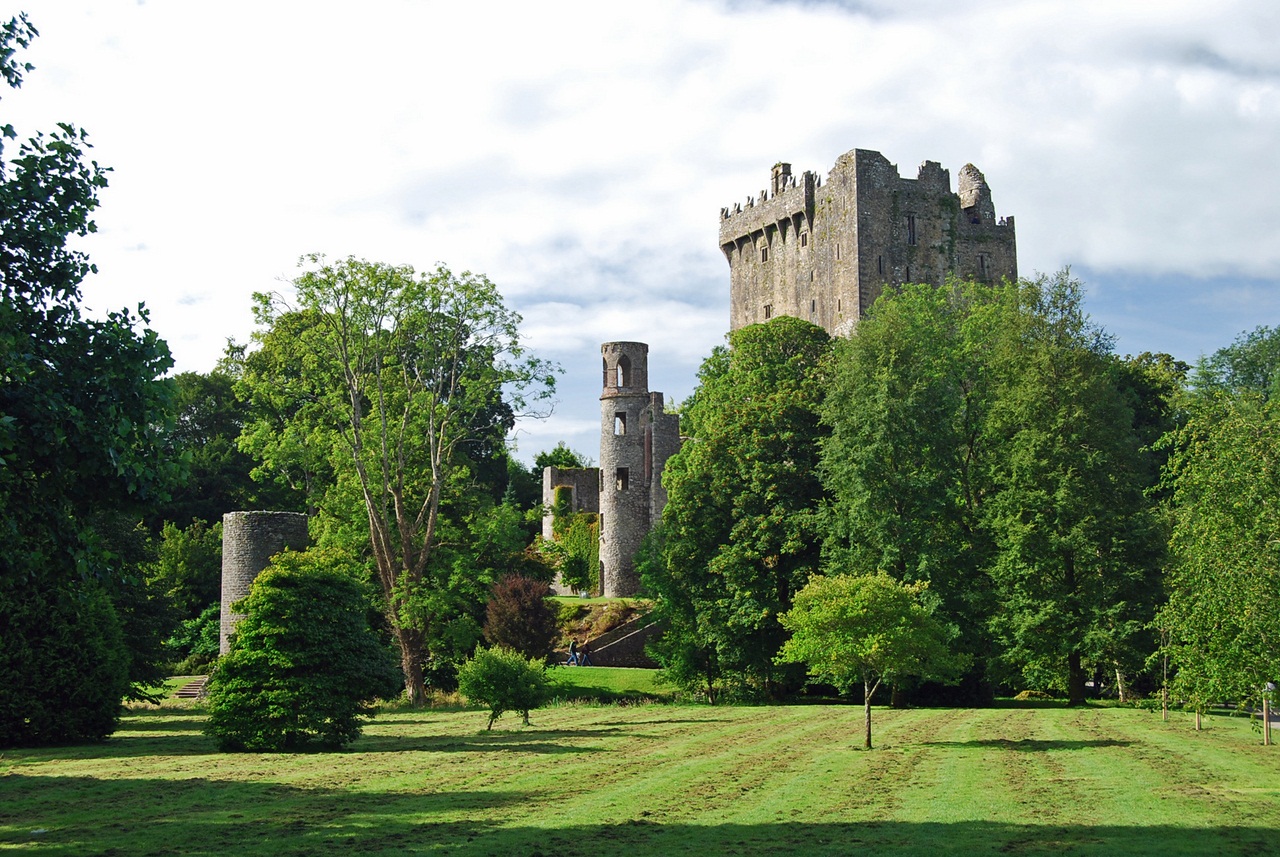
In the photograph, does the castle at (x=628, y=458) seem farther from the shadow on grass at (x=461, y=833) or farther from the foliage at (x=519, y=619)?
the shadow on grass at (x=461, y=833)

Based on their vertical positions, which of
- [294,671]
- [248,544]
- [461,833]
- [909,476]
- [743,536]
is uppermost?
[909,476]

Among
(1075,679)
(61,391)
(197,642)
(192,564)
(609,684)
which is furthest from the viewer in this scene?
(192,564)

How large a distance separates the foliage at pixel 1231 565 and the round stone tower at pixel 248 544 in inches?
843

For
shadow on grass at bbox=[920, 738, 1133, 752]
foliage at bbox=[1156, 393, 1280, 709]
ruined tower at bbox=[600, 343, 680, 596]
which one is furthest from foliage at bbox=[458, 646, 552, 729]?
ruined tower at bbox=[600, 343, 680, 596]

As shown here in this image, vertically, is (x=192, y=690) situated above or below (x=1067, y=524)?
below

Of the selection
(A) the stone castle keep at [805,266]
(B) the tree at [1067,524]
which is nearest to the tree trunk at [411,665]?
(B) the tree at [1067,524]

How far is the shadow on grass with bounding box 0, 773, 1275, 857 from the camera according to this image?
1073 cm

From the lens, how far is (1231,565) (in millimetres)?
15398

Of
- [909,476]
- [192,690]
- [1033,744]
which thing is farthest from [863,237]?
[1033,744]

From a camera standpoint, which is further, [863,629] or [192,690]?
[192,690]

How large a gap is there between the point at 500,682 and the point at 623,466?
92.8 feet

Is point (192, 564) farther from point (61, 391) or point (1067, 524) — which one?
point (61, 391)

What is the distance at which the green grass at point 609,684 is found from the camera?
32.9 metres

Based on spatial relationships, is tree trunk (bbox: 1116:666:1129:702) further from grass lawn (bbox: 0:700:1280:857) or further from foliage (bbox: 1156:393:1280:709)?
foliage (bbox: 1156:393:1280:709)
